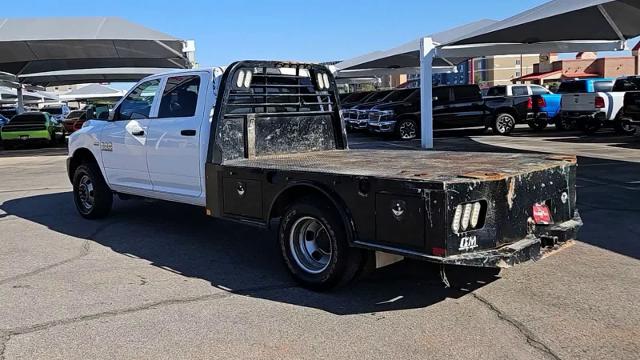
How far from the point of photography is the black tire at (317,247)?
509 cm

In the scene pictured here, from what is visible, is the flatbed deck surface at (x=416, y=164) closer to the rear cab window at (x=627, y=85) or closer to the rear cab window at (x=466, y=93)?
the rear cab window at (x=466, y=93)

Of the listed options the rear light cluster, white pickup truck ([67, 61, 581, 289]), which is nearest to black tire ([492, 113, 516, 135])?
white pickup truck ([67, 61, 581, 289])

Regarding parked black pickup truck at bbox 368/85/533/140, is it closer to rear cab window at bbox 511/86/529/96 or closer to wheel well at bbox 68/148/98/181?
rear cab window at bbox 511/86/529/96

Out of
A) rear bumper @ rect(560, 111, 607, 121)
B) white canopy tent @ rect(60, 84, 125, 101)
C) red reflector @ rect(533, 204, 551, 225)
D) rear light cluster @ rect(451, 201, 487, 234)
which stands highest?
white canopy tent @ rect(60, 84, 125, 101)

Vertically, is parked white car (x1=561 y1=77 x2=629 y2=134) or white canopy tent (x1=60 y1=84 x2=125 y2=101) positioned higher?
white canopy tent (x1=60 y1=84 x2=125 y2=101)

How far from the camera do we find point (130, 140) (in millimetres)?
7840

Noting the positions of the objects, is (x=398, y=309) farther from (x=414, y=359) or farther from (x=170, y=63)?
(x=170, y=63)

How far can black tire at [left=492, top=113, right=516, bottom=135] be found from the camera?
23188 mm

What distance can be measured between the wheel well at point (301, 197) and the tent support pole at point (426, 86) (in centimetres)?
1324

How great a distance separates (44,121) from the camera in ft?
85.0

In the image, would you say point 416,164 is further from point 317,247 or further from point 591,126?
point 591,126

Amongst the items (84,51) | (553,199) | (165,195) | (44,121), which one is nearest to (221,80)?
(165,195)

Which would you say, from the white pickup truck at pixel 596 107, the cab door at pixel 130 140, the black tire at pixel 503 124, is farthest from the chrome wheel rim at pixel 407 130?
the cab door at pixel 130 140

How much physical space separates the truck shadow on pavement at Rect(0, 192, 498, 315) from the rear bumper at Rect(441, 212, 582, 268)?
2.58ft
